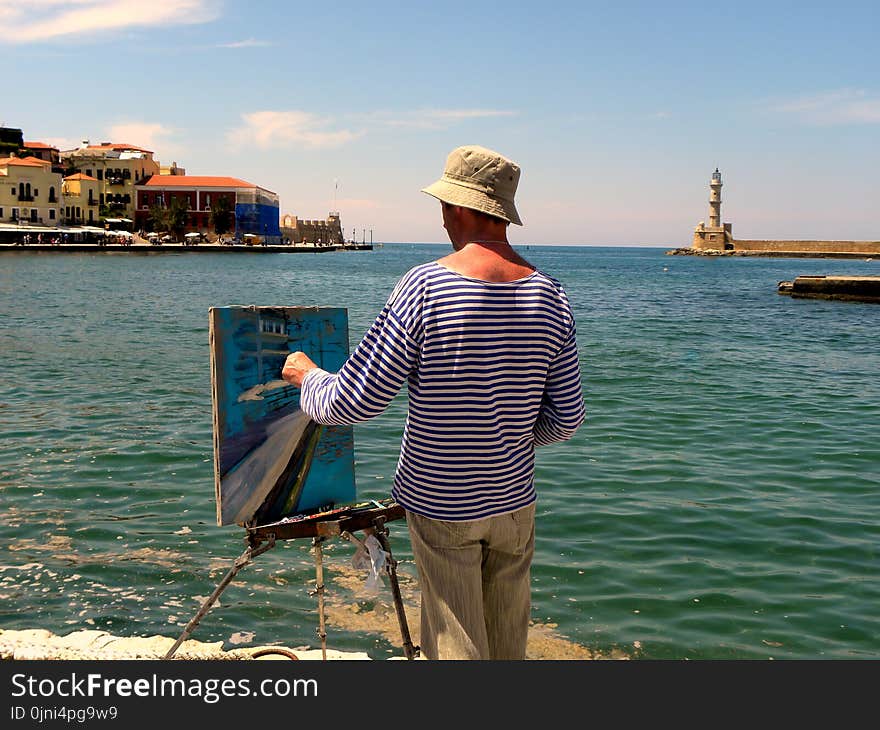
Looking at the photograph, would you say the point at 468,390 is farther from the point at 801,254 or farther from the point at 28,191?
the point at 801,254

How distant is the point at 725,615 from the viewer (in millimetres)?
5207

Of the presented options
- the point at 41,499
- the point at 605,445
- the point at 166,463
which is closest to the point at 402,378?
the point at 41,499

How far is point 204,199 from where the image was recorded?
106m

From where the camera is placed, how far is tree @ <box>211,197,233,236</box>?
106 meters

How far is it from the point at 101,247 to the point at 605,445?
85.4m

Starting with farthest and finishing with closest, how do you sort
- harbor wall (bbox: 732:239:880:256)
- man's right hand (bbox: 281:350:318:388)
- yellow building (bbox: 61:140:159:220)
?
harbor wall (bbox: 732:239:880:256), yellow building (bbox: 61:140:159:220), man's right hand (bbox: 281:350:318:388)

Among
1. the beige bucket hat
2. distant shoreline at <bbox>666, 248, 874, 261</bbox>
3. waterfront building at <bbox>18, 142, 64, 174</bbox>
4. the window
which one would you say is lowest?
Result: the window

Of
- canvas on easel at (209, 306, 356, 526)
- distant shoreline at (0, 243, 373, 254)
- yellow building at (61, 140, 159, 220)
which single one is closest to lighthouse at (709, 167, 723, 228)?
distant shoreline at (0, 243, 373, 254)

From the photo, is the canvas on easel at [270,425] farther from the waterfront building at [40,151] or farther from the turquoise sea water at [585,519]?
the waterfront building at [40,151]

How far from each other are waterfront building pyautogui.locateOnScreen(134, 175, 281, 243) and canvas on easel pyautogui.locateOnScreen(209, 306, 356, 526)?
106 m

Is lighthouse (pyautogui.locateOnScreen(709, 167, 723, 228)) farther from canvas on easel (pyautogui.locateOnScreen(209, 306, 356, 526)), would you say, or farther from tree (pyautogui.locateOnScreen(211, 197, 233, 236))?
canvas on easel (pyautogui.locateOnScreen(209, 306, 356, 526))

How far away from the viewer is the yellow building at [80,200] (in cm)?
9806

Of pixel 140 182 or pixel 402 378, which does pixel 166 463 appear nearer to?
pixel 402 378

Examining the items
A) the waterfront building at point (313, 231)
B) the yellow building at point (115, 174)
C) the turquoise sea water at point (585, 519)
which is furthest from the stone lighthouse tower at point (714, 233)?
the turquoise sea water at point (585, 519)
